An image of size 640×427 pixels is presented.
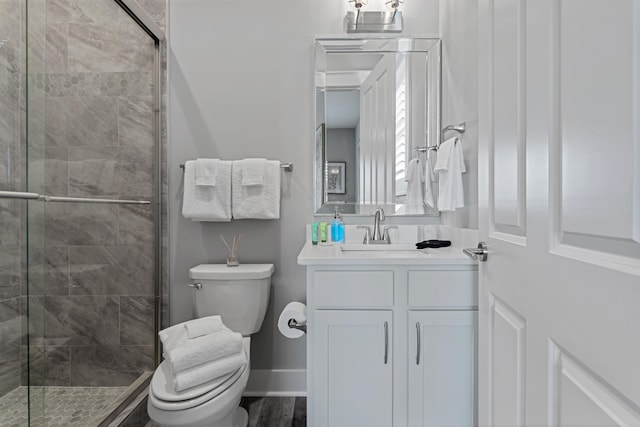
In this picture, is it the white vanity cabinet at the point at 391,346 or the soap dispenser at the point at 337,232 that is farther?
the soap dispenser at the point at 337,232

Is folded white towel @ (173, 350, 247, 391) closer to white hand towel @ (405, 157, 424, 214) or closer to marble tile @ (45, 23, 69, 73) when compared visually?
white hand towel @ (405, 157, 424, 214)

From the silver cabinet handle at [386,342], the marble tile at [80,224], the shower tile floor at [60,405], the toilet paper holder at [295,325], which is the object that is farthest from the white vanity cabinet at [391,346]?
the marble tile at [80,224]

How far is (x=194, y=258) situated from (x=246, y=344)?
60cm

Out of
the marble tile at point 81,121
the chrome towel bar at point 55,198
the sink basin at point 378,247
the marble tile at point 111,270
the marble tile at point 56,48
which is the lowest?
the marble tile at point 111,270

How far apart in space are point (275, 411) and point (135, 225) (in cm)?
121

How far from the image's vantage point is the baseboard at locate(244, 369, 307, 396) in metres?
1.92

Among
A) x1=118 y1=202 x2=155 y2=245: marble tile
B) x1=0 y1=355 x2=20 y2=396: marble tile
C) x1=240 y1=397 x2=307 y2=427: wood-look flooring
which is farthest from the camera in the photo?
x1=118 y1=202 x2=155 y2=245: marble tile

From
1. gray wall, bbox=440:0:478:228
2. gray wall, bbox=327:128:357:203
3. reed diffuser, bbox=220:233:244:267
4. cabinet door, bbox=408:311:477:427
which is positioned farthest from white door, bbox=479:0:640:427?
reed diffuser, bbox=220:233:244:267

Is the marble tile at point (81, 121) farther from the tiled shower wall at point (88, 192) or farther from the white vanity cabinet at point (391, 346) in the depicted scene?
the white vanity cabinet at point (391, 346)

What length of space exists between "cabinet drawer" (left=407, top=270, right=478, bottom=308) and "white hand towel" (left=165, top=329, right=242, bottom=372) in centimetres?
70

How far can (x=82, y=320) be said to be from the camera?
1.66 meters

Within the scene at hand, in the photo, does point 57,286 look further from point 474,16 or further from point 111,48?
point 474,16

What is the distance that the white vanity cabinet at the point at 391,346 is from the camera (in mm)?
1273

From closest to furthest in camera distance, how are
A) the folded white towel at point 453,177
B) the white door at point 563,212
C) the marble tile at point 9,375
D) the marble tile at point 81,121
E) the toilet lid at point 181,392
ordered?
the white door at point 563,212, the toilet lid at point 181,392, the marble tile at point 9,375, the marble tile at point 81,121, the folded white towel at point 453,177
